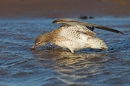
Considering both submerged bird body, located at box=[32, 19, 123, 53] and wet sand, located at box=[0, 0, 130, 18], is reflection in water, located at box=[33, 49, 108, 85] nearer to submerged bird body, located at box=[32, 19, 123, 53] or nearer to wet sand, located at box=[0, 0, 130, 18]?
submerged bird body, located at box=[32, 19, 123, 53]

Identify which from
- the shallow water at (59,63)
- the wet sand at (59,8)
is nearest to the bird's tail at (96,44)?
the shallow water at (59,63)

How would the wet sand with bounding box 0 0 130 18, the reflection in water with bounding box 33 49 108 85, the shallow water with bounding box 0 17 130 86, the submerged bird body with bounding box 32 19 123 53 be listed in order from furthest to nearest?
the wet sand with bounding box 0 0 130 18
the submerged bird body with bounding box 32 19 123 53
the reflection in water with bounding box 33 49 108 85
the shallow water with bounding box 0 17 130 86

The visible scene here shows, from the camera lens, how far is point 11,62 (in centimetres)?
699

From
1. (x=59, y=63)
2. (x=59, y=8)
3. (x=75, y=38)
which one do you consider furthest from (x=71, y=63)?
(x=59, y=8)

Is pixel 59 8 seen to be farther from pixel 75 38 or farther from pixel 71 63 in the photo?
pixel 71 63

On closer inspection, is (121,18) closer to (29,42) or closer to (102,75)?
(29,42)

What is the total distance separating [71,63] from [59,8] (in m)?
6.01

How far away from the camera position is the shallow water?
230 inches

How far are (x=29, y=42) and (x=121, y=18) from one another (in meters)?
4.28

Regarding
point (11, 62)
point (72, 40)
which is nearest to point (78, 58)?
point (72, 40)

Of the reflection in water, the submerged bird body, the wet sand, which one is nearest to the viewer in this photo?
the reflection in water

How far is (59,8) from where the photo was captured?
12.8 meters

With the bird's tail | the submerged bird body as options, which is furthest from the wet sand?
the bird's tail

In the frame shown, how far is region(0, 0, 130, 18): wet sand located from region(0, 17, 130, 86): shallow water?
8.31 feet
